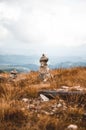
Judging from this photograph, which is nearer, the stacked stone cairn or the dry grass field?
the dry grass field

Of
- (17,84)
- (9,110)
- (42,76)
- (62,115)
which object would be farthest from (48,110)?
(42,76)

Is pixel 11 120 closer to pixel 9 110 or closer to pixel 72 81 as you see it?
pixel 9 110

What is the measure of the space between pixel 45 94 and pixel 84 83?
9.41 feet

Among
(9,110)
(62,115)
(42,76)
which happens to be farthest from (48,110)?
(42,76)

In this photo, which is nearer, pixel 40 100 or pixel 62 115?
pixel 62 115

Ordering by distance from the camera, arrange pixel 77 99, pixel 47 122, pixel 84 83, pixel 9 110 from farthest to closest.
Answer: pixel 84 83, pixel 77 99, pixel 9 110, pixel 47 122

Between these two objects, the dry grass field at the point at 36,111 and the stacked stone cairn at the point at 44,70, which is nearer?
the dry grass field at the point at 36,111

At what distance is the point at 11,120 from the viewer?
28.4 ft

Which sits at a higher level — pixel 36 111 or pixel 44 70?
pixel 44 70

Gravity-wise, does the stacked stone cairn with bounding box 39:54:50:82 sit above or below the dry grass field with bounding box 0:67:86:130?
above

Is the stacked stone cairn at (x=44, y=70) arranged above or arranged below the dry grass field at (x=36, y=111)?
above

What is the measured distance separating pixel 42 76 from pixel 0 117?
7.21 metres

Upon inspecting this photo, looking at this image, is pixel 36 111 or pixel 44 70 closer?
pixel 36 111

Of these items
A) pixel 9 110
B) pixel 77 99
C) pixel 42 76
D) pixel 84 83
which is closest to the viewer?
pixel 9 110
